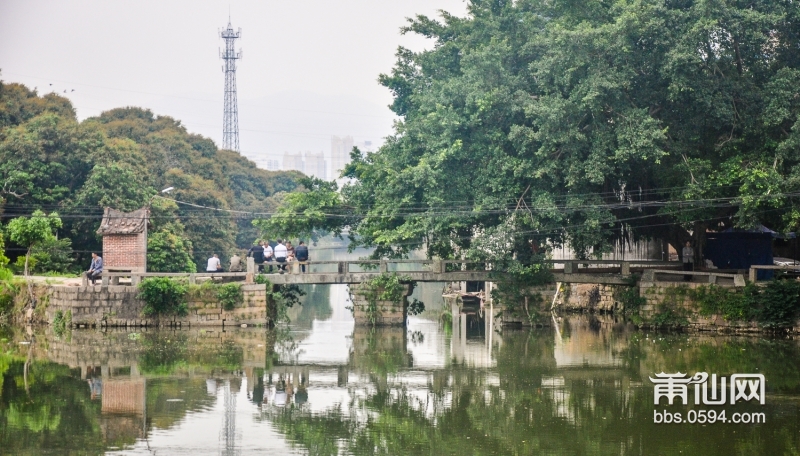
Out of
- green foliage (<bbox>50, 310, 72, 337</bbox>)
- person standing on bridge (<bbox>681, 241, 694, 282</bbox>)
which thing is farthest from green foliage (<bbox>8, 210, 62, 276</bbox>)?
person standing on bridge (<bbox>681, 241, 694, 282</bbox>)

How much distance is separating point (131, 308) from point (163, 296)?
3.61 feet

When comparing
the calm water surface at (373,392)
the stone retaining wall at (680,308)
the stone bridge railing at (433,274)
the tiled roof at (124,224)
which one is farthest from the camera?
the tiled roof at (124,224)

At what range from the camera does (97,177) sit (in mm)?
41594

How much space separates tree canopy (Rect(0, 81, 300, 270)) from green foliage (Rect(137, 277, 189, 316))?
9.59m

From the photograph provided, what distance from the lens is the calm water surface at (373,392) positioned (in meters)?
15.4

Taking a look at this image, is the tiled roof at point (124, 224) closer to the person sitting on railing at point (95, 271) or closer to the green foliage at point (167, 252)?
the person sitting on railing at point (95, 271)

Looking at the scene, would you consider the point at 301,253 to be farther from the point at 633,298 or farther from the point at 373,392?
the point at 373,392

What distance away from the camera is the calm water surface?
50.6 ft

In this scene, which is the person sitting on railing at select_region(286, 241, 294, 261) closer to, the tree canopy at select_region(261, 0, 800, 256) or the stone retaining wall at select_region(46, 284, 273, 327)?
the tree canopy at select_region(261, 0, 800, 256)

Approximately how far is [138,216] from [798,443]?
2427cm

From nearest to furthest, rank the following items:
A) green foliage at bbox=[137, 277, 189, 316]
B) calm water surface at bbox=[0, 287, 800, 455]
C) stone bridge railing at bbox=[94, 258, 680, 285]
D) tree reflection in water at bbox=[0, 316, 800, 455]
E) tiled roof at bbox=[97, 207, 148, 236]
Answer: calm water surface at bbox=[0, 287, 800, 455] → tree reflection in water at bbox=[0, 316, 800, 455] → green foliage at bbox=[137, 277, 189, 316] → stone bridge railing at bbox=[94, 258, 680, 285] → tiled roof at bbox=[97, 207, 148, 236]

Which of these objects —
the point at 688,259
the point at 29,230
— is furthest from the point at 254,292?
the point at 688,259

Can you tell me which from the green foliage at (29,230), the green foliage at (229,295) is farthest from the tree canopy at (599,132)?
the green foliage at (29,230)

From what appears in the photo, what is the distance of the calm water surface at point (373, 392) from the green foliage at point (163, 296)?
1.30 metres
